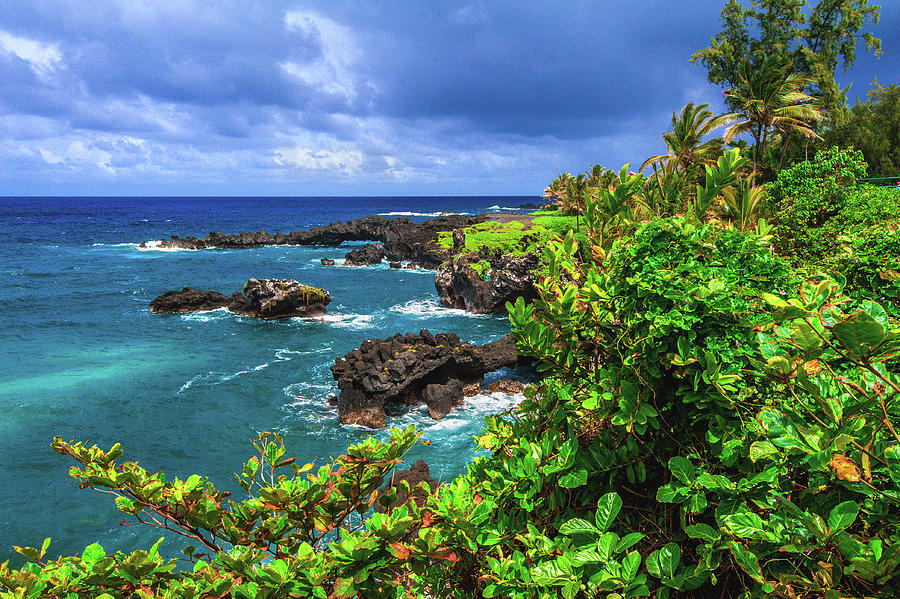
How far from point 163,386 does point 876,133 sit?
5055 centimetres

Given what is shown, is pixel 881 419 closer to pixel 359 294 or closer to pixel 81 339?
pixel 81 339

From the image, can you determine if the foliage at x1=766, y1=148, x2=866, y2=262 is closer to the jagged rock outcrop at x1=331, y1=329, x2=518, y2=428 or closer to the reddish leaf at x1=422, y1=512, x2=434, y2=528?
the jagged rock outcrop at x1=331, y1=329, x2=518, y2=428

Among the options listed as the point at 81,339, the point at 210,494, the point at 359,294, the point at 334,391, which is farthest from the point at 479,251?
the point at 210,494

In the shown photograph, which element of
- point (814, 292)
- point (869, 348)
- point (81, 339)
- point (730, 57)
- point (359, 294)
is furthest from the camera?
point (359, 294)

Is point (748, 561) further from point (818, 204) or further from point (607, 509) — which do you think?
point (818, 204)

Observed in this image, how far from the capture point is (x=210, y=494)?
3.26 meters

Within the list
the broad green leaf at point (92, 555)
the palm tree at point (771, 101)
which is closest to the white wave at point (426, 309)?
the palm tree at point (771, 101)

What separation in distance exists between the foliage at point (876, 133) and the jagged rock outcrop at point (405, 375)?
3478cm

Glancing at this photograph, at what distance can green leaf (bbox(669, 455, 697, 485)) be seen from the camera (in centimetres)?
224

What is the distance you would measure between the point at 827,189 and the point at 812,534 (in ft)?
46.3

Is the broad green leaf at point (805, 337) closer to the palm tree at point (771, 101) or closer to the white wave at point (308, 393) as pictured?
the white wave at point (308, 393)

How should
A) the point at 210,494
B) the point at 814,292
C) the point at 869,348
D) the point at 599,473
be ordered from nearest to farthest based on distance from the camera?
1. the point at 869,348
2. the point at 814,292
3. the point at 599,473
4. the point at 210,494

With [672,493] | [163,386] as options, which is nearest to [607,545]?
[672,493]

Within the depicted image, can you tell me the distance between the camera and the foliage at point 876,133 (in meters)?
34.5
